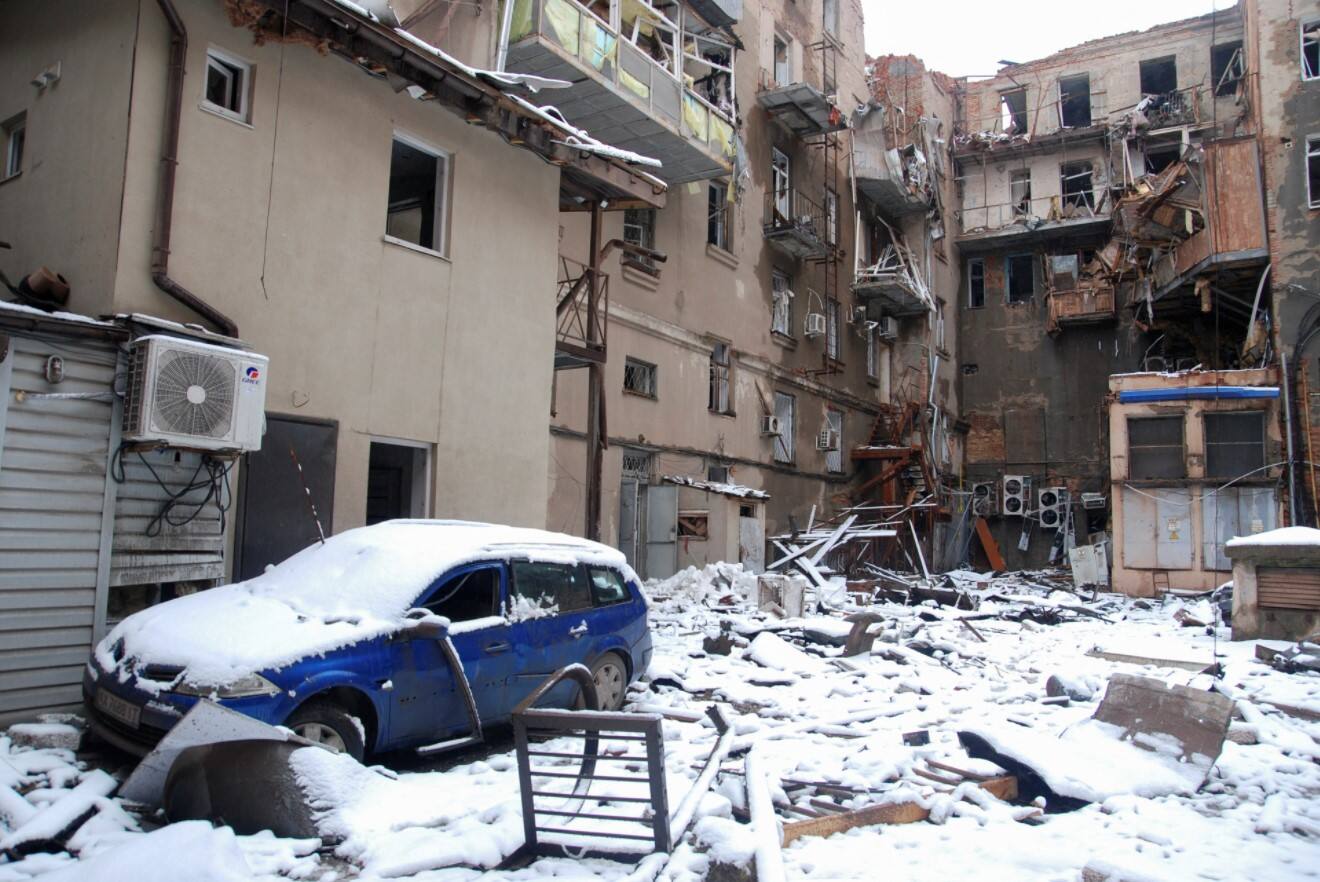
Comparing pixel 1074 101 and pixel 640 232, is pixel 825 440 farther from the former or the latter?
pixel 1074 101

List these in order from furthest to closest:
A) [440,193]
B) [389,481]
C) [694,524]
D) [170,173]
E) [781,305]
A: [781,305] < [694,524] < [389,481] < [440,193] < [170,173]

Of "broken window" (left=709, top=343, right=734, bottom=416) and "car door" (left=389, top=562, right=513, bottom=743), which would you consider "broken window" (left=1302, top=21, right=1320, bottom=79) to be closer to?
"broken window" (left=709, top=343, right=734, bottom=416)

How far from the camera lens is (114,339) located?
7371 mm

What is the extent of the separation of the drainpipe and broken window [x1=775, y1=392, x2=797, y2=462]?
17238 mm

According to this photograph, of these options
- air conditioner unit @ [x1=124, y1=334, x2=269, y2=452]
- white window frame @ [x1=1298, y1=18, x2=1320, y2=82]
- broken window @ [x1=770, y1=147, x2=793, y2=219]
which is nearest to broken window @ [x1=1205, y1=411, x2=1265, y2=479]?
white window frame @ [x1=1298, y1=18, x2=1320, y2=82]

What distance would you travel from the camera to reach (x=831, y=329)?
26.2 metres

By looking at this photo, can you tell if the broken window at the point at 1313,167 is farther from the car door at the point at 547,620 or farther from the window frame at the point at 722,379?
the car door at the point at 547,620

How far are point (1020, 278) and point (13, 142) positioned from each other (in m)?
31.3

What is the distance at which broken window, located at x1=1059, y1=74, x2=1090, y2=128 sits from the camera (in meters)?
32.6

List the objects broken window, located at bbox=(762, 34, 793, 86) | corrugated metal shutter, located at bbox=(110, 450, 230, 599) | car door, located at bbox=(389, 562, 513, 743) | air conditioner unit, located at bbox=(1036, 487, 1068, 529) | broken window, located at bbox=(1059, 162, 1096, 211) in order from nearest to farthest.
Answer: car door, located at bbox=(389, 562, 513, 743) < corrugated metal shutter, located at bbox=(110, 450, 230, 599) < broken window, located at bbox=(762, 34, 793, 86) < air conditioner unit, located at bbox=(1036, 487, 1068, 529) < broken window, located at bbox=(1059, 162, 1096, 211)

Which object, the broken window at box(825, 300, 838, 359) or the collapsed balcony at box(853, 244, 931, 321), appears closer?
the broken window at box(825, 300, 838, 359)

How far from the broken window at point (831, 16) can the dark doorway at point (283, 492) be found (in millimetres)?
24001

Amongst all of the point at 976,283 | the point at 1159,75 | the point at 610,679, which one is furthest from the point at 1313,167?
the point at 610,679

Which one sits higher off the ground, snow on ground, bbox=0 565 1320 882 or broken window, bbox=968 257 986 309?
broken window, bbox=968 257 986 309
